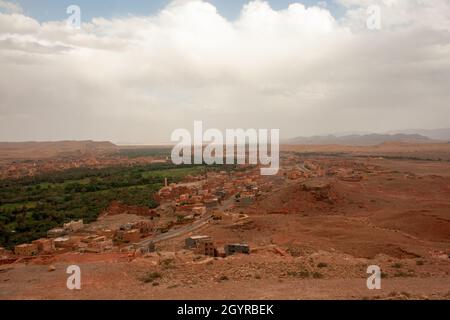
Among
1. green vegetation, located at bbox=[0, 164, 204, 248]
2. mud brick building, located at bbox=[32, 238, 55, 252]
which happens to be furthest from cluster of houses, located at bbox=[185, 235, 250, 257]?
green vegetation, located at bbox=[0, 164, 204, 248]

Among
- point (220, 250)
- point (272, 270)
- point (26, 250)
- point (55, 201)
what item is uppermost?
point (272, 270)

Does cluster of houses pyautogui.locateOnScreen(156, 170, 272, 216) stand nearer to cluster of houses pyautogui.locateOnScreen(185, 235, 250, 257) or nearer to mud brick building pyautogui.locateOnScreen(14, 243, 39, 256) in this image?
mud brick building pyautogui.locateOnScreen(14, 243, 39, 256)

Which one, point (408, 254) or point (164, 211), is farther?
point (164, 211)

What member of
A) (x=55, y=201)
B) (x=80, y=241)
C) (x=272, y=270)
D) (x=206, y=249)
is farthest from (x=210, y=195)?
(x=272, y=270)

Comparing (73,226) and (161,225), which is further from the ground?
(73,226)

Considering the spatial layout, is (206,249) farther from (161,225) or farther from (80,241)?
(161,225)

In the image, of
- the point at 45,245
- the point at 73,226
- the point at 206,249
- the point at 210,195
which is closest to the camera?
the point at 206,249

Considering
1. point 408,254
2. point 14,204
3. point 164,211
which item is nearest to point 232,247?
point 408,254
